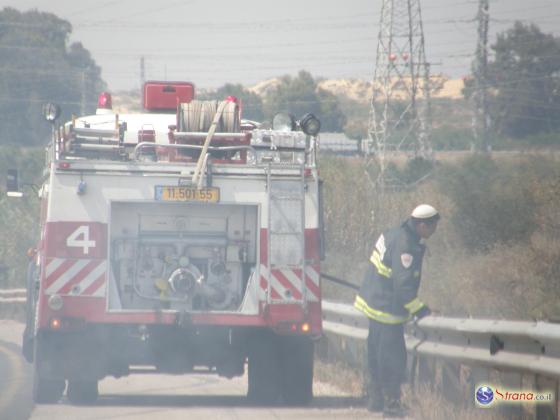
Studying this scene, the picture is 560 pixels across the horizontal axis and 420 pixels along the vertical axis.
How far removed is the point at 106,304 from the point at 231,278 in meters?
1.24

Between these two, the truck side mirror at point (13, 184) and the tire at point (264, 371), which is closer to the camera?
the tire at point (264, 371)

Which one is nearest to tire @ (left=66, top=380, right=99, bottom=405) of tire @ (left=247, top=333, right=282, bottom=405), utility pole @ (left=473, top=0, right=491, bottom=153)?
tire @ (left=247, top=333, right=282, bottom=405)

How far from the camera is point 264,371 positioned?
1170 cm

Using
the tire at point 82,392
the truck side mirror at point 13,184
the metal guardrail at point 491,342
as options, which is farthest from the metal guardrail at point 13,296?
the metal guardrail at point 491,342

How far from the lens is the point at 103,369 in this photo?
1138 centimetres

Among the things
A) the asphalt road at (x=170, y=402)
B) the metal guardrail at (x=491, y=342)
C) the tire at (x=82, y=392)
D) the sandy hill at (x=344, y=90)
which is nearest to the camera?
the metal guardrail at (x=491, y=342)

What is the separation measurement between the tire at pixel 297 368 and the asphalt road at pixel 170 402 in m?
0.18

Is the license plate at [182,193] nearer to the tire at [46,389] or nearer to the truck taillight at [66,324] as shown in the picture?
the truck taillight at [66,324]

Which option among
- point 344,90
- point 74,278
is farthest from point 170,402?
point 344,90

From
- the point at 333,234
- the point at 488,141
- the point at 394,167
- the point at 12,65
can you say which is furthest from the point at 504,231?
the point at 12,65

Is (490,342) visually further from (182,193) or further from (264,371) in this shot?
(182,193)

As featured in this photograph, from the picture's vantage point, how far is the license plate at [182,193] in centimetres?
1115

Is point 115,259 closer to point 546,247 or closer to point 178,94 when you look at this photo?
point 178,94

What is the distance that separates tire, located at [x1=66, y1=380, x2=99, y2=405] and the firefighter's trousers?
2.73 metres
